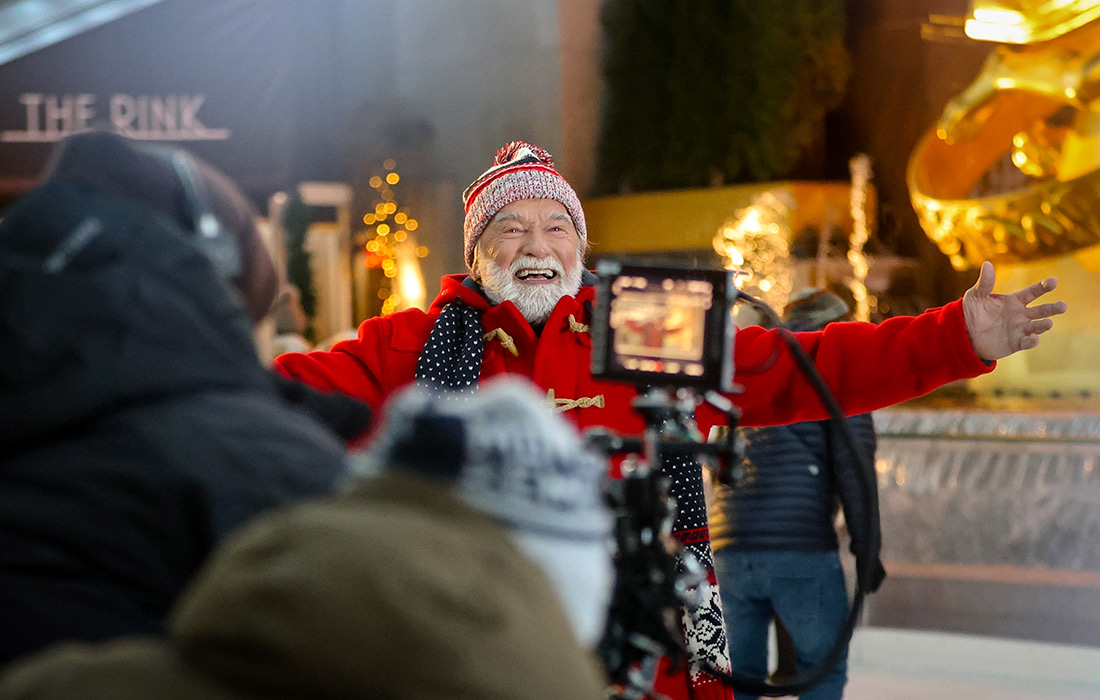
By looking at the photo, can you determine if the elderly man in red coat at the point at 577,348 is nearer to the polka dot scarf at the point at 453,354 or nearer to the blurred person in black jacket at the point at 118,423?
the polka dot scarf at the point at 453,354

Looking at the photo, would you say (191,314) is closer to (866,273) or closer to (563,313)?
(563,313)

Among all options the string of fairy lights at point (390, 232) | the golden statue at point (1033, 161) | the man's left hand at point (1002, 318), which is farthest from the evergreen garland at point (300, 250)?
the man's left hand at point (1002, 318)

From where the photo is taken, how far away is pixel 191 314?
103 cm

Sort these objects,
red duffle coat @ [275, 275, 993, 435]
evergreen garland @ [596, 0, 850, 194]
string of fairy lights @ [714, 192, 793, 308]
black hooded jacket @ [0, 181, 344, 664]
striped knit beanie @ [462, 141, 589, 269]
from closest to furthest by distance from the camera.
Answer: black hooded jacket @ [0, 181, 344, 664], red duffle coat @ [275, 275, 993, 435], striped knit beanie @ [462, 141, 589, 269], string of fairy lights @ [714, 192, 793, 308], evergreen garland @ [596, 0, 850, 194]

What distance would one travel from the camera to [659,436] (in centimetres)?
134

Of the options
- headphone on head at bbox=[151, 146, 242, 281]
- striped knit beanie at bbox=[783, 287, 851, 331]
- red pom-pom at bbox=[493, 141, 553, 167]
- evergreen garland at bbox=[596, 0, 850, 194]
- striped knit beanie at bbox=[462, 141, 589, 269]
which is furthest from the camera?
evergreen garland at bbox=[596, 0, 850, 194]

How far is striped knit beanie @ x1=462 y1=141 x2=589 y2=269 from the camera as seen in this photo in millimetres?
2672

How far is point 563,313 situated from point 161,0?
8654mm

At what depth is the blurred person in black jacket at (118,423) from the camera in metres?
0.95

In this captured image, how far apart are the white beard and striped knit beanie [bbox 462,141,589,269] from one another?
111 mm

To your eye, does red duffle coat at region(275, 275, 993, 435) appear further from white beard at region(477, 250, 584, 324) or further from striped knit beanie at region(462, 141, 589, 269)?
striped knit beanie at region(462, 141, 589, 269)

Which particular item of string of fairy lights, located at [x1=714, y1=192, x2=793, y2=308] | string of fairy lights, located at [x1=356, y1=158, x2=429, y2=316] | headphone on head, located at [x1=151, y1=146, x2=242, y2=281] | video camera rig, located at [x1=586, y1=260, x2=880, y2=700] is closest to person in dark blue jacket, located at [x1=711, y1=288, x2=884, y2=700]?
video camera rig, located at [x1=586, y1=260, x2=880, y2=700]

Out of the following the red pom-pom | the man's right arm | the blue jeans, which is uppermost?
the red pom-pom

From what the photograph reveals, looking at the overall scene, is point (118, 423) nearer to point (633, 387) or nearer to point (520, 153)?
point (633, 387)
